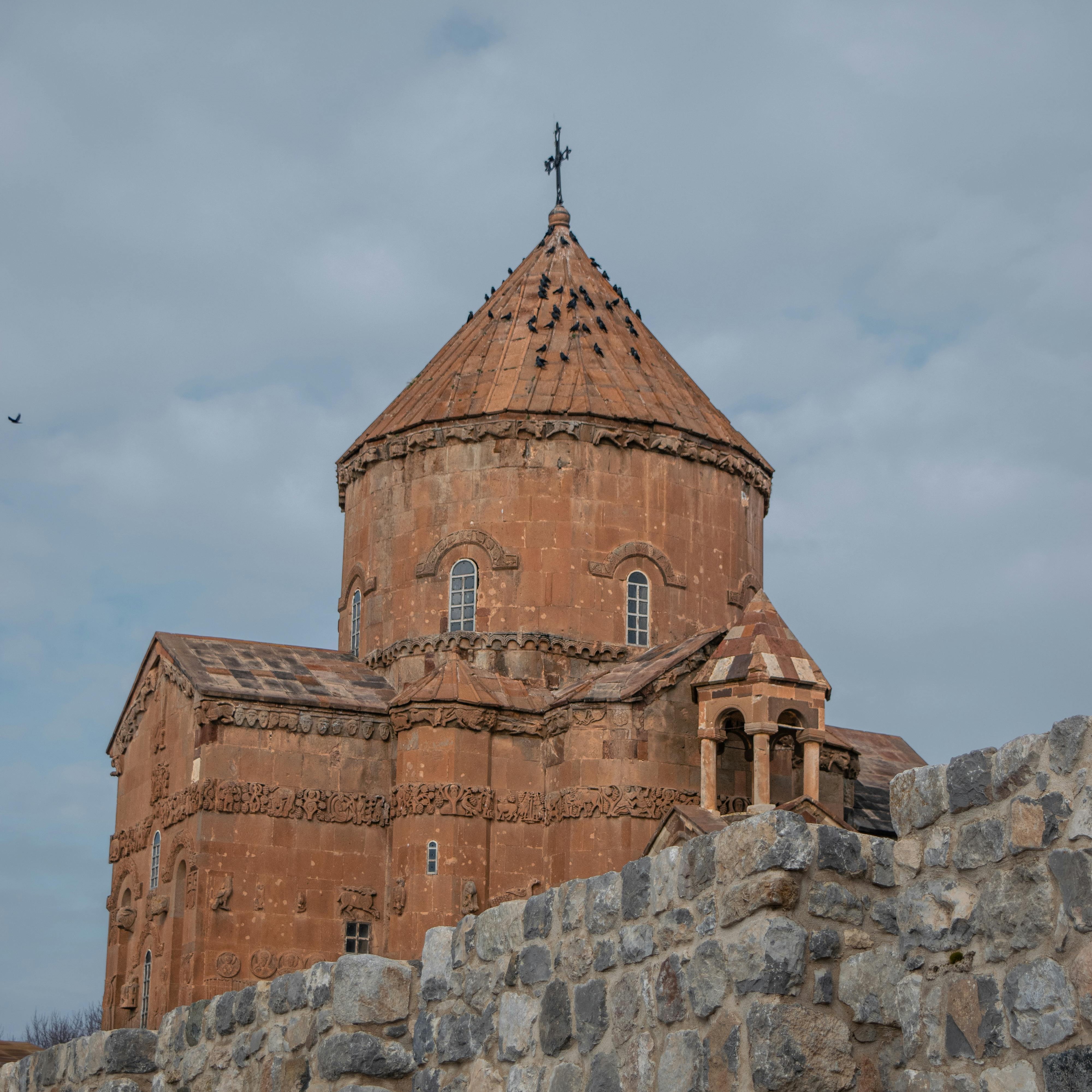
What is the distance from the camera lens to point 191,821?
101 ft

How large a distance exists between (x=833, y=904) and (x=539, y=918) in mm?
1846

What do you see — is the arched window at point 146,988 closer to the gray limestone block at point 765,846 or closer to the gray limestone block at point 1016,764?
the gray limestone block at point 765,846

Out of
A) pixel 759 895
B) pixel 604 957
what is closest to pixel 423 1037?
pixel 604 957

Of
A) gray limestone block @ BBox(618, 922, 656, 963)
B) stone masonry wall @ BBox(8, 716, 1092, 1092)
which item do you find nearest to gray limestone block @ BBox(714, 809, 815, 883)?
stone masonry wall @ BBox(8, 716, 1092, 1092)

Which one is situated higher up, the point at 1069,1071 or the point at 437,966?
the point at 437,966

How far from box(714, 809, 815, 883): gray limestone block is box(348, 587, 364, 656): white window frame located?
2877 cm

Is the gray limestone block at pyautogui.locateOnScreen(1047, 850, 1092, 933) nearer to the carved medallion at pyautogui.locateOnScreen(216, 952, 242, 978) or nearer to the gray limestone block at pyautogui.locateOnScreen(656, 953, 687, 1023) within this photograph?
the gray limestone block at pyautogui.locateOnScreen(656, 953, 687, 1023)

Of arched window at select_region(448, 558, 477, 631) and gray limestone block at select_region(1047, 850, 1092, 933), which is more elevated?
arched window at select_region(448, 558, 477, 631)

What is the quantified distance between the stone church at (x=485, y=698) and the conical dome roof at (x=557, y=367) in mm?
77

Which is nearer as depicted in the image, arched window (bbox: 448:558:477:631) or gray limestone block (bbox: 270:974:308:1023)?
gray limestone block (bbox: 270:974:308:1023)

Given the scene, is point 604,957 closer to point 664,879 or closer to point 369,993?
point 664,879

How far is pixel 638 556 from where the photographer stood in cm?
3441

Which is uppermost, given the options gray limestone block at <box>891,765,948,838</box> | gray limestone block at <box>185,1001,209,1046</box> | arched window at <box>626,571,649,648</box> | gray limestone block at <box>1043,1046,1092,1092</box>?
arched window at <box>626,571,649,648</box>

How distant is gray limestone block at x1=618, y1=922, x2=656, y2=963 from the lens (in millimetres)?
7711
